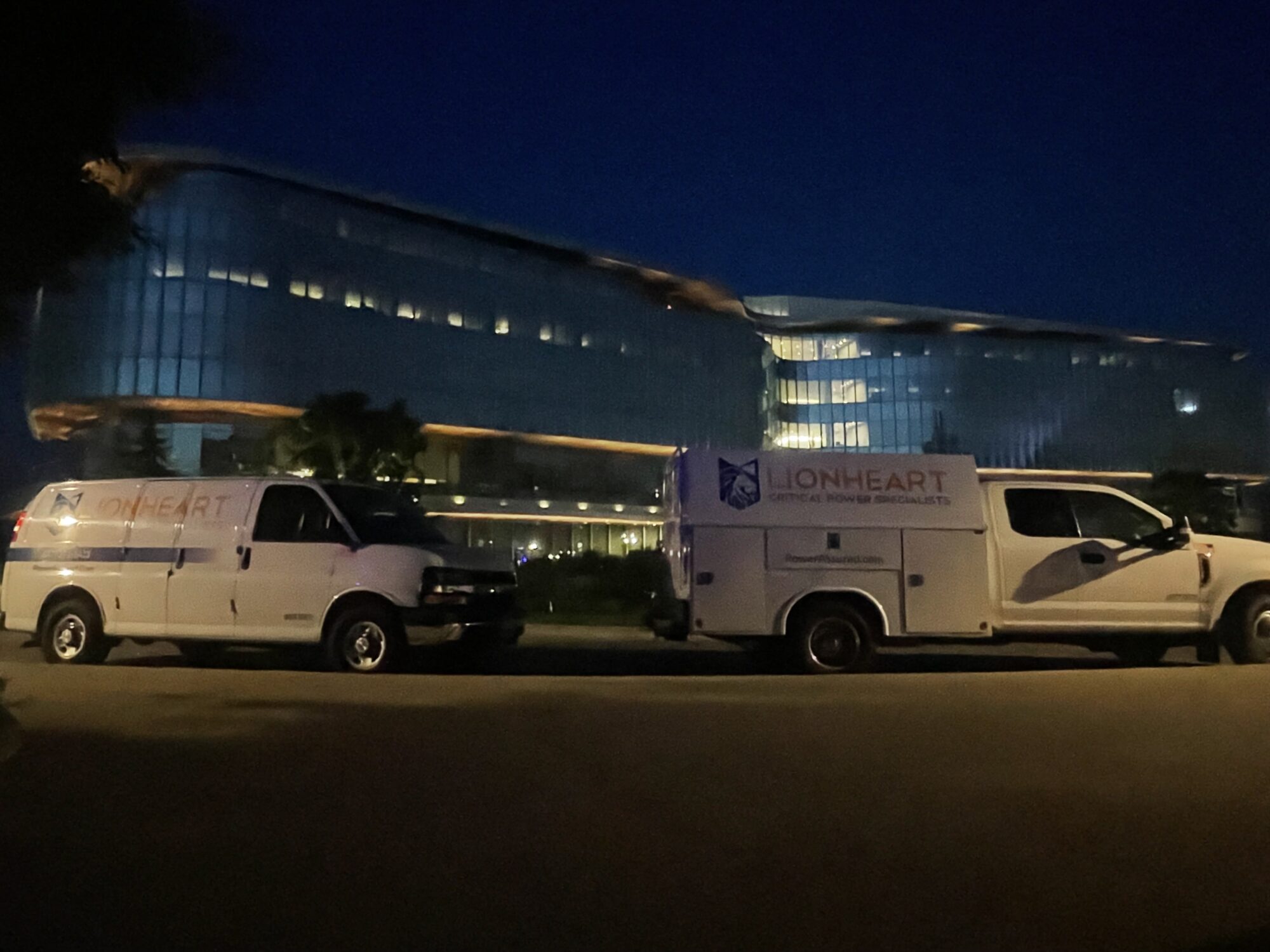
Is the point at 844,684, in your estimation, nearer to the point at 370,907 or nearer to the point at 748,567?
the point at 748,567

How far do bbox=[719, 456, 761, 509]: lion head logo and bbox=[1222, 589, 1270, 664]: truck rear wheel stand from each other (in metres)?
5.09

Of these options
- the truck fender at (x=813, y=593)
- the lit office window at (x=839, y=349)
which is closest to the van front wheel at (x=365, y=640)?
the truck fender at (x=813, y=593)

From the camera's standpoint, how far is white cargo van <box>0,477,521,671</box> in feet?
33.6

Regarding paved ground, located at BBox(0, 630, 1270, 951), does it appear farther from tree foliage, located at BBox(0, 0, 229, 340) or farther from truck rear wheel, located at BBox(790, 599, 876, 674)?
tree foliage, located at BBox(0, 0, 229, 340)

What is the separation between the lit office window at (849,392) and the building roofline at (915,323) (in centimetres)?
381

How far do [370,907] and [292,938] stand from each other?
1.16ft

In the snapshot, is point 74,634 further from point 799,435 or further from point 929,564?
point 799,435

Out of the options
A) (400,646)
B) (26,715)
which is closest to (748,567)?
(400,646)

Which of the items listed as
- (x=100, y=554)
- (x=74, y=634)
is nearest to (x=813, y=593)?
(x=100, y=554)

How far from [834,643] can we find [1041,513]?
2.61 meters

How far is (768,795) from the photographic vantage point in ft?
19.0

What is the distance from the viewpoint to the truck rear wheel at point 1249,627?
1094 centimetres

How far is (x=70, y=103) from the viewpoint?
5844 mm

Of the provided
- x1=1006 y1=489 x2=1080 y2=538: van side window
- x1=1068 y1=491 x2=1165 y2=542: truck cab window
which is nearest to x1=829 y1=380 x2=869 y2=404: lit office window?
x1=1068 y1=491 x2=1165 y2=542: truck cab window
